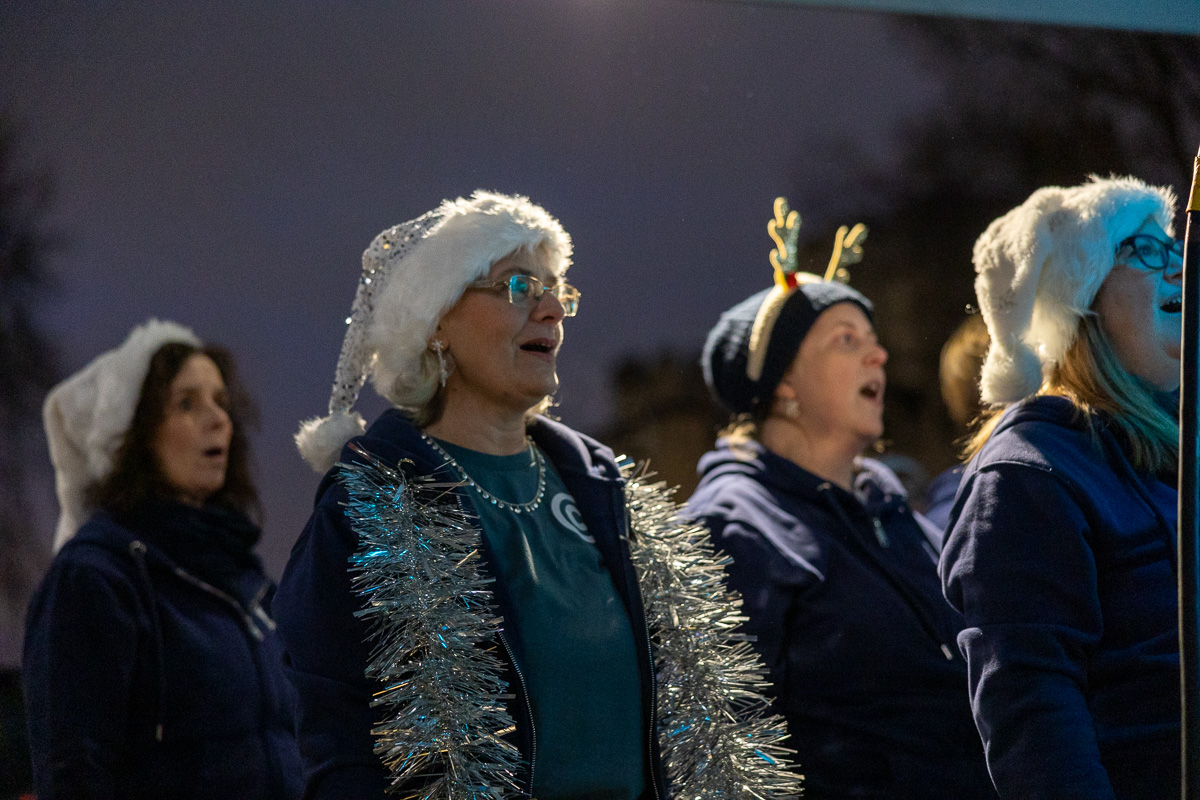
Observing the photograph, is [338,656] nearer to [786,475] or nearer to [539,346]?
[539,346]

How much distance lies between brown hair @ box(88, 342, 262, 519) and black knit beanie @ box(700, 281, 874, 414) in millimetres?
1375

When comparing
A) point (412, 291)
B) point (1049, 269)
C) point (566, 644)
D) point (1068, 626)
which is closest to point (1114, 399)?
point (1049, 269)

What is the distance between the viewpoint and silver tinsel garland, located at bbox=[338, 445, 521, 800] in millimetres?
1734

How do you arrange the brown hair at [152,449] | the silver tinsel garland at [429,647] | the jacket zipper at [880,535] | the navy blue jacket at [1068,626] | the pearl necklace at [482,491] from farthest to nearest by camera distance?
1. the brown hair at [152,449]
2. the jacket zipper at [880,535]
3. the pearl necklace at [482,491]
4. the silver tinsel garland at [429,647]
5. the navy blue jacket at [1068,626]

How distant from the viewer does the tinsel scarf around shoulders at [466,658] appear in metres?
1.75

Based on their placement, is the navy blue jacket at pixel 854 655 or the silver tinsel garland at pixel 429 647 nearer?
the silver tinsel garland at pixel 429 647

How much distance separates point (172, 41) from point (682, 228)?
167 centimetres

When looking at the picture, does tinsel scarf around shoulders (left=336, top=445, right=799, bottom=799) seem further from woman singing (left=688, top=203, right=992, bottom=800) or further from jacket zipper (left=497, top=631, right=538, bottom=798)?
woman singing (left=688, top=203, right=992, bottom=800)

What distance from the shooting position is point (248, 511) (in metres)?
3.32

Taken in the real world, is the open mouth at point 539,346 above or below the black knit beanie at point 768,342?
below

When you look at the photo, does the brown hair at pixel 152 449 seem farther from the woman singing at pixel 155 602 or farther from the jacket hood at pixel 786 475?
the jacket hood at pixel 786 475

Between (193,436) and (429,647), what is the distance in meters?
1.62

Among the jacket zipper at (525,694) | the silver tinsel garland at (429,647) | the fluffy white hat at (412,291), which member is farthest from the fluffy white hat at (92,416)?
the jacket zipper at (525,694)

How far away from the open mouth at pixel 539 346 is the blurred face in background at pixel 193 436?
1395mm
